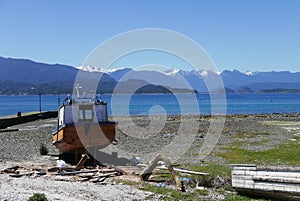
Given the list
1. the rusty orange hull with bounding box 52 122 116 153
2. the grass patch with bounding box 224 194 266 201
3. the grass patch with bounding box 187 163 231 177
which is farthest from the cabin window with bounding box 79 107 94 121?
the grass patch with bounding box 224 194 266 201

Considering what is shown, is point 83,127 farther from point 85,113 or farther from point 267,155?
point 267,155

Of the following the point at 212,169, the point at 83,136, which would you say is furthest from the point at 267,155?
the point at 83,136

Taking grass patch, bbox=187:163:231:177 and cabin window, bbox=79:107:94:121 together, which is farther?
cabin window, bbox=79:107:94:121

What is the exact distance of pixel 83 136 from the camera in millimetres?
27000

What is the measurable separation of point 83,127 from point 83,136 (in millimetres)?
600

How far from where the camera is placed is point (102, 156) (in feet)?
97.9

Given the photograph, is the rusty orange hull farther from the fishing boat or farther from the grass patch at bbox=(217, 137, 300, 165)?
the grass patch at bbox=(217, 137, 300, 165)

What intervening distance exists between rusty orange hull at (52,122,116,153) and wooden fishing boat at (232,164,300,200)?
11207 millimetres

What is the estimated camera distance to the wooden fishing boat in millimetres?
16484

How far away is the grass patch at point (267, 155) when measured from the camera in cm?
2759

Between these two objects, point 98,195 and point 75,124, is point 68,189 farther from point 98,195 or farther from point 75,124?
point 75,124

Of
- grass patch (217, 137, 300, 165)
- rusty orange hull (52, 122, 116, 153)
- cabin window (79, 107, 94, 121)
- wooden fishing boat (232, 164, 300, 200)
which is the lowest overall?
grass patch (217, 137, 300, 165)

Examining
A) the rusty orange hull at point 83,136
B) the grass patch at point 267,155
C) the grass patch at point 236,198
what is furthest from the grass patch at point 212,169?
the rusty orange hull at point 83,136

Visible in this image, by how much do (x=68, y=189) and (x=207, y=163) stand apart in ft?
38.4
